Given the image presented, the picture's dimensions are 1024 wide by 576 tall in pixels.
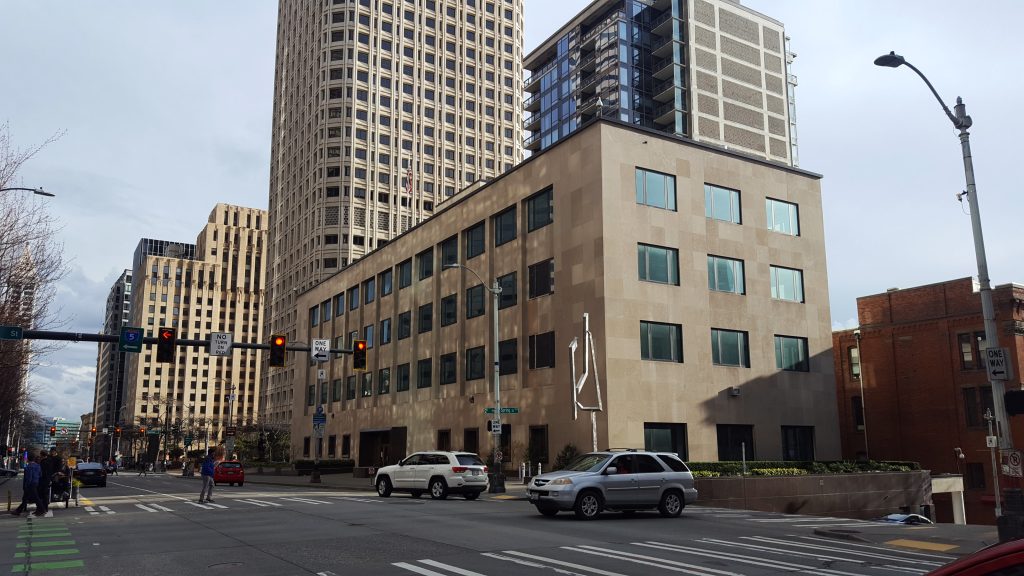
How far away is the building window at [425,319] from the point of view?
53781mm

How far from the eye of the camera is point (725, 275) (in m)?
42.2

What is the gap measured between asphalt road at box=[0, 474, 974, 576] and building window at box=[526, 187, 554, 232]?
72.1ft

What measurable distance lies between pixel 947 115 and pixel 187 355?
191050 mm

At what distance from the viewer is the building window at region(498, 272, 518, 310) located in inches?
1748

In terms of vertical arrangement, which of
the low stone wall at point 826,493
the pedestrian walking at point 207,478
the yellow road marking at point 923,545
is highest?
the pedestrian walking at point 207,478

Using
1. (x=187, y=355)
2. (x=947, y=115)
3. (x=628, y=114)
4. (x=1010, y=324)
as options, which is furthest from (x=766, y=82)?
(x=187, y=355)

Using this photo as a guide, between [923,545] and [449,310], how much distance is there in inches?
1467

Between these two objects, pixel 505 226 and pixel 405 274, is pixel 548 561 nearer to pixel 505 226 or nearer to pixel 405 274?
pixel 505 226

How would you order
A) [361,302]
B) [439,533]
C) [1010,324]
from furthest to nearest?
[361,302] < [1010,324] < [439,533]

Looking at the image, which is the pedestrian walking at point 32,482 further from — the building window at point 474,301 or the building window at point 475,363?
the building window at point 474,301

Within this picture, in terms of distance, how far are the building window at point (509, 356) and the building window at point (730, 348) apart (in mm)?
10331

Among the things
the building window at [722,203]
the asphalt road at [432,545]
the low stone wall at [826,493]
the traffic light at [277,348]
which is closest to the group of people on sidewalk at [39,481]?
the asphalt road at [432,545]

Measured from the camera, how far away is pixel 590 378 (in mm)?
37344

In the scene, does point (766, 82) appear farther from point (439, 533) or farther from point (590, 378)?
point (439, 533)
